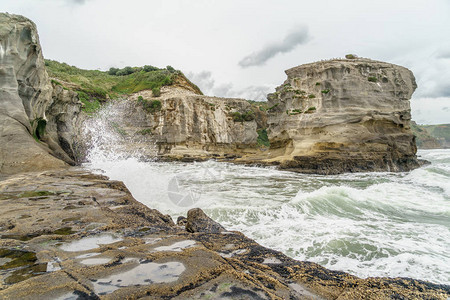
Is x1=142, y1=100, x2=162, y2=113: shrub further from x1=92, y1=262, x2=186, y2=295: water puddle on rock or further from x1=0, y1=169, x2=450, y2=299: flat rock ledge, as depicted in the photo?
x1=92, y1=262, x2=186, y2=295: water puddle on rock

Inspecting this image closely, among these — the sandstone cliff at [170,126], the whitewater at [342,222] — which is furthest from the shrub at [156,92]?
the whitewater at [342,222]

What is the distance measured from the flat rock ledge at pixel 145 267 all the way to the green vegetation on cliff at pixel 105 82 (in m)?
32.0

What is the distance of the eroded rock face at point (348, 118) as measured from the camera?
22.1m

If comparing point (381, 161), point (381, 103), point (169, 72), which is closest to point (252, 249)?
point (381, 161)

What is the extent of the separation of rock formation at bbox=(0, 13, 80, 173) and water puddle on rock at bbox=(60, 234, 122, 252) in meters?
9.07

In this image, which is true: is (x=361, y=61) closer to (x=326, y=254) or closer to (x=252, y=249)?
(x=326, y=254)

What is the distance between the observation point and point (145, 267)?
7.67 ft

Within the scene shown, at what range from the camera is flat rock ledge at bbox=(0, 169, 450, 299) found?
6.34ft

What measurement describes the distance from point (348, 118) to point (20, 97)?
24.7 metres

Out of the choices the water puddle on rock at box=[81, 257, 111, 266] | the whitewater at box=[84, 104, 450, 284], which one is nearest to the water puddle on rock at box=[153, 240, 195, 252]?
the water puddle on rock at box=[81, 257, 111, 266]

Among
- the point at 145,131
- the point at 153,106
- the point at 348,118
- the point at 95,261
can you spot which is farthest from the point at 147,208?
the point at 153,106

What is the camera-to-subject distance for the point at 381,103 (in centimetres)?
2442

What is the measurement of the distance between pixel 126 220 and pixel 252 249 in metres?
2.13

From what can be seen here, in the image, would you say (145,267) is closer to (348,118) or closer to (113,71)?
(348,118)
